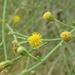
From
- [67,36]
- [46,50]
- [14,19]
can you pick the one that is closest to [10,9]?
[14,19]

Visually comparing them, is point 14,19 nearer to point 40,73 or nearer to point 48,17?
point 40,73

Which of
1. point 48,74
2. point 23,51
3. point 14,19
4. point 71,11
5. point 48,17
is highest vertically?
point 71,11

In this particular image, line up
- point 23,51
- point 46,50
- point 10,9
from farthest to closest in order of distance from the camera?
point 46,50, point 10,9, point 23,51

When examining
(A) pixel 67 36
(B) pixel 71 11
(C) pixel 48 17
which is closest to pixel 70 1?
(B) pixel 71 11

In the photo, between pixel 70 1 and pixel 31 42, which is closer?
pixel 31 42

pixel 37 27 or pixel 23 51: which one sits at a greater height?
pixel 37 27

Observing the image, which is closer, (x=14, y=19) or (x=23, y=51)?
A: (x=23, y=51)

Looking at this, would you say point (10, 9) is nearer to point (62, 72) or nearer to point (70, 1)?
point (70, 1)

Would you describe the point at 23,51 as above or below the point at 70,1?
below

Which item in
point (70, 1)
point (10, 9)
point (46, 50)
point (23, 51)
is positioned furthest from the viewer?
point (46, 50)
